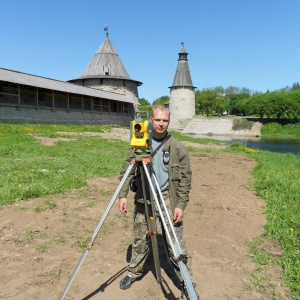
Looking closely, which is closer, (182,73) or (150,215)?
(150,215)

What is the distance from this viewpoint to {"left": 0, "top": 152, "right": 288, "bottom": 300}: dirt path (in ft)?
10.6

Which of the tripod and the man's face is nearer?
the tripod

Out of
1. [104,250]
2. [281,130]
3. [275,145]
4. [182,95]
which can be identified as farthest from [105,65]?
[104,250]

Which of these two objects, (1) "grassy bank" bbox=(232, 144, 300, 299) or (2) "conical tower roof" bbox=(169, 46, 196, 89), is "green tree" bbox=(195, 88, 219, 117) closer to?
(2) "conical tower roof" bbox=(169, 46, 196, 89)

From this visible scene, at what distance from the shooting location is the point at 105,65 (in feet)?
140

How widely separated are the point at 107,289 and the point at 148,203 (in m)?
1.02

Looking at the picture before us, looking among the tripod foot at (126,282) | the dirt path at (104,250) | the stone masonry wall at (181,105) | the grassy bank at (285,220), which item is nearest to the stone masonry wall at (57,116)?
the stone masonry wall at (181,105)

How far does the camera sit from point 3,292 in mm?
3092

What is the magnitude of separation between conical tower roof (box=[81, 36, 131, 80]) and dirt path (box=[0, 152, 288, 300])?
37.5m

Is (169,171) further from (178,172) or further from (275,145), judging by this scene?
(275,145)

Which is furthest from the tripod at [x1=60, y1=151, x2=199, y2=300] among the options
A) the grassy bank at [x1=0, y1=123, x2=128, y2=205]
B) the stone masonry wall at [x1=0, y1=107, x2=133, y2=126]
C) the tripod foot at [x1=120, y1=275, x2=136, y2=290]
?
the stone masonry wall at [x1=0, y1=107, x2=133, y2=126]

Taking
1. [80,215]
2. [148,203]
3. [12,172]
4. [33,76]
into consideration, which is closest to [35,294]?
[148,203]

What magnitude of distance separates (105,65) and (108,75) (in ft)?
6.09

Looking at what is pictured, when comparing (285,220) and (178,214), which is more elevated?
(178,214)
